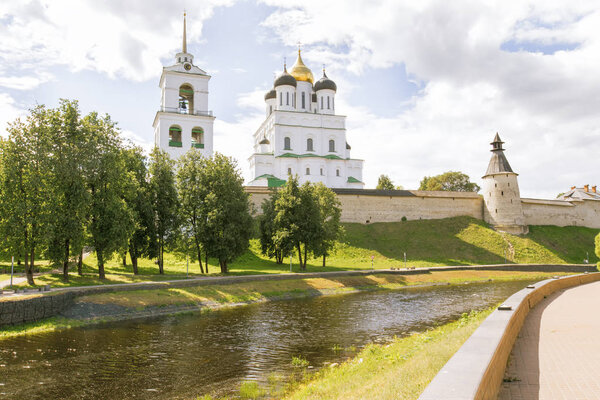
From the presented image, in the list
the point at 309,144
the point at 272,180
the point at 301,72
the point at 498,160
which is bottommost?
the point at 272,180

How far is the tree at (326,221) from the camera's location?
1310 inches

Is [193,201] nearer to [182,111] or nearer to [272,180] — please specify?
[182,111]

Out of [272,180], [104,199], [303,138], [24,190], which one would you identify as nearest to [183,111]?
[272,180]

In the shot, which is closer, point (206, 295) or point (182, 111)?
point (206, 295)

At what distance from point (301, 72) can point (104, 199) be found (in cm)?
4634

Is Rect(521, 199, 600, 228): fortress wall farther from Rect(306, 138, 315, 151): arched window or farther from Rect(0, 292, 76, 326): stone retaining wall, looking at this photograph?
Rect(0, 292, 76, 326): stone retaining wall

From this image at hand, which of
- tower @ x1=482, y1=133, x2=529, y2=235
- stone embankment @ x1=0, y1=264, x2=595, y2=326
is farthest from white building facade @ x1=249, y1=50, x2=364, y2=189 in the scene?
stone embankment @ x1=0, y1=264, x2=595, y2=326

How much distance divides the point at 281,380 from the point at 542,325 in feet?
21.6

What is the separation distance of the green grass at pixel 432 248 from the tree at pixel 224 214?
3.59 metres

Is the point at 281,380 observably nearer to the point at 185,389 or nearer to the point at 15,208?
the point at 185,389

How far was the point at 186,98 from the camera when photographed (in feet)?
157

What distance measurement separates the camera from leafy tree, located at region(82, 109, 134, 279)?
2278 cm

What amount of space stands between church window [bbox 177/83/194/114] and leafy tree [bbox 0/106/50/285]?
2562 cm

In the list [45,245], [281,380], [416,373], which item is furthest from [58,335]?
[416,373]
